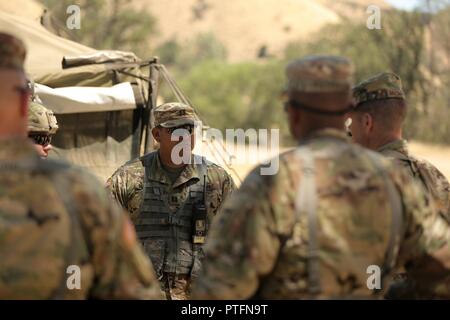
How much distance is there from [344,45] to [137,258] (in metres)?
37.0

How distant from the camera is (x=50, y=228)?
2898mm

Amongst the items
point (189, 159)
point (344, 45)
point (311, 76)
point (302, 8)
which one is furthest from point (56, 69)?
point (302, 8)

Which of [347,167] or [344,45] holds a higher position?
[344,45]

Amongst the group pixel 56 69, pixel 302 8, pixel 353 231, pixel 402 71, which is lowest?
pixel 353 231

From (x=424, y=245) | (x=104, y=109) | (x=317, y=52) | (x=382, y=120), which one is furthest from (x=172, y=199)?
(x=317, y=52)

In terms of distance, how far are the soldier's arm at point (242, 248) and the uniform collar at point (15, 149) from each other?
2.48ft

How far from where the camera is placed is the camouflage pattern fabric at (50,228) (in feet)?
9.46

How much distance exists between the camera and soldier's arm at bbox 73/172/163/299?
2.95 metres

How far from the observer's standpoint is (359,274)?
341cm

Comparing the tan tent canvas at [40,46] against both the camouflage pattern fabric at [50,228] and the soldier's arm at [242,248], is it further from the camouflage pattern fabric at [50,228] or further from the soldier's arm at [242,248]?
the camouflage pattern fabric at [50,228]

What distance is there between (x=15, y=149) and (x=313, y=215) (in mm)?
1085

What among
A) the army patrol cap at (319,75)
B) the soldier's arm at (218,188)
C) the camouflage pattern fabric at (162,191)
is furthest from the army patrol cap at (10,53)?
the soldier's arm at (218,188)

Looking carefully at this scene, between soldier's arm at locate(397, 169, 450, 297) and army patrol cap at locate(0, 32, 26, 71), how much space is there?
148 cm
